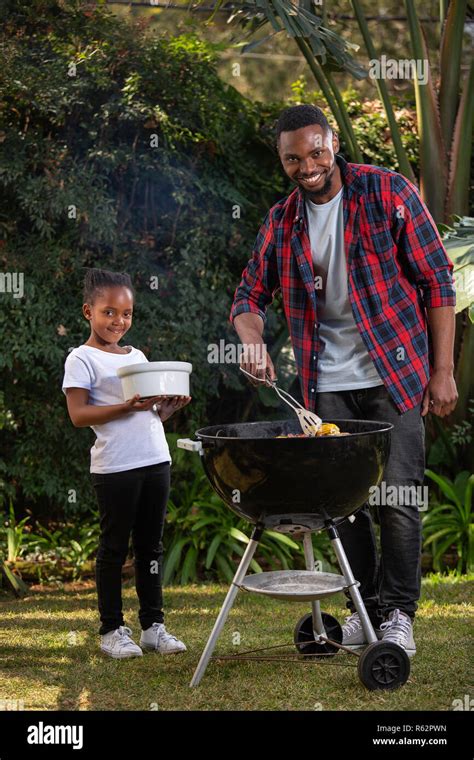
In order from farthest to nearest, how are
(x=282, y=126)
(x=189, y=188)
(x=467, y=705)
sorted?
1. (x=189, y=188)
2. (x=282, y=126)
3. (x=467, y=705)

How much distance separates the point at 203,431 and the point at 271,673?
2.77 ft

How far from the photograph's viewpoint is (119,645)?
3.35 m

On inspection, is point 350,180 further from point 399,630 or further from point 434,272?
point 399,630

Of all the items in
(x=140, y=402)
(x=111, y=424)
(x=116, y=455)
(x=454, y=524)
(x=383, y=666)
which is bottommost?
(x=454, y=524)

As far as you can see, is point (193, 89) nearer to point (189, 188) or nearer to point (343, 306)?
point (189, 188)

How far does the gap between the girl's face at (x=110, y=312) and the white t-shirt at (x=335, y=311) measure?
0.68 meters

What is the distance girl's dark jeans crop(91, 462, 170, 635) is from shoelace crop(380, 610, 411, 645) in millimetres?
867

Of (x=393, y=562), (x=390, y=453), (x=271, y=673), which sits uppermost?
(x=390, y=453)

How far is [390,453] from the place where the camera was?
3195 millimetres

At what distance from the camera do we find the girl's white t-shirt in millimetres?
3281

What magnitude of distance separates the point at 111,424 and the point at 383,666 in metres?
1.23

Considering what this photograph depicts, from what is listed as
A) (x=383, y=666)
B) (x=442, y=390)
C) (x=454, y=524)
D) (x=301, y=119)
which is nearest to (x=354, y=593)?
(x=383, y=666)
